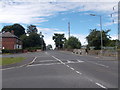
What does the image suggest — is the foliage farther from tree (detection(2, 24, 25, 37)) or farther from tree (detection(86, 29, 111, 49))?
tree (detection(86, 29, 111, 49))

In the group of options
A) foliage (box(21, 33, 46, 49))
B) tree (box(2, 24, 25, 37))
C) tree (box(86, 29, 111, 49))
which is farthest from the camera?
tree (box(2, 24, 25, 37))

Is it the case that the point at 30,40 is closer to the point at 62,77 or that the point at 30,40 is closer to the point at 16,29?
the point at 16,29

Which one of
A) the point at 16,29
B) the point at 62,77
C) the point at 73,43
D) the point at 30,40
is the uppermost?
the point at 16,29

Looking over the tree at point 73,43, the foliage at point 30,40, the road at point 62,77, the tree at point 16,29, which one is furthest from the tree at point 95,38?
Answer: the tree at point 16,29

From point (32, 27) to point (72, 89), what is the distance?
15666cm

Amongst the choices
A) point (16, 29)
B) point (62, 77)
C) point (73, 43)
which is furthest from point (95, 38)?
point (16, 29)

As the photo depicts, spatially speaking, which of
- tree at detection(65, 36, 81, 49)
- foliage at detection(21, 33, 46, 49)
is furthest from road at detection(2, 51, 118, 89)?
foliage at detection(21, 33, 46, 49)

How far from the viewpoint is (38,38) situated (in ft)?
449

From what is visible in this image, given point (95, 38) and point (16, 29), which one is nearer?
point (95, 38)

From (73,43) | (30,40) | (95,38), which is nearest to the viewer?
(95,38)

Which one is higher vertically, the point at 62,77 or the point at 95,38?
the point at 95,38

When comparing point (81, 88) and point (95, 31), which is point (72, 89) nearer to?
point (81, 88)

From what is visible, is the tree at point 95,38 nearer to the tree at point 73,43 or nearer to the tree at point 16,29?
the tree at point 73,43

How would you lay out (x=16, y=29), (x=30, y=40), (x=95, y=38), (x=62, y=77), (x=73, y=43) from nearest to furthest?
(x=62, y=77), (x=95, y=38), (x=73, y=43), (x=30, y=40), (x=16, y=29)
